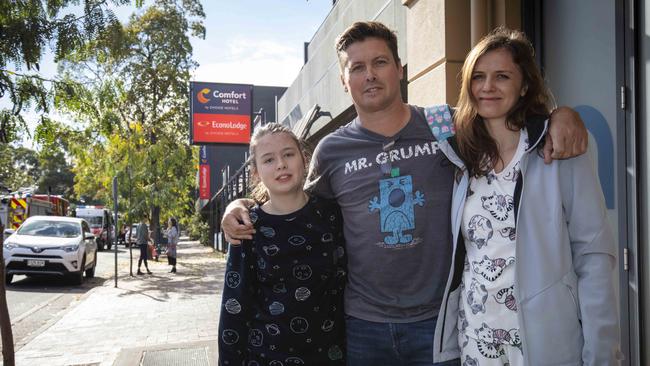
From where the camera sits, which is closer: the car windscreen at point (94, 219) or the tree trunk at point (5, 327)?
the tree trunk at point (5, 327)

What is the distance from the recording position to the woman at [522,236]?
180 cm

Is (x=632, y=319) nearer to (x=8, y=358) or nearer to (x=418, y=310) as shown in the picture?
(x=418, y=310)

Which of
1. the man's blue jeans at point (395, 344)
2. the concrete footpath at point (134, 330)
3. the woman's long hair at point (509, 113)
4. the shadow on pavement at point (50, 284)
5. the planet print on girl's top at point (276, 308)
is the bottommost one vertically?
the shadow on pavement at point (50, 284)

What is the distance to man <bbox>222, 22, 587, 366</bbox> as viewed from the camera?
2.22 meters

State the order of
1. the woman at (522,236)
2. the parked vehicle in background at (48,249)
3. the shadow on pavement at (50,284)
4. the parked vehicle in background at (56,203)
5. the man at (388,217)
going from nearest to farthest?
the woman at (522,236), the man at (388,217), the parked vehicle in background at (48,249), the shadow on pavement at (50,284), the parked vehicle in background at (56,203)

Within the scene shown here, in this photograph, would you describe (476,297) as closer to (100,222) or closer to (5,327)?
(5,327)

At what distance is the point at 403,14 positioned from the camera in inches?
285

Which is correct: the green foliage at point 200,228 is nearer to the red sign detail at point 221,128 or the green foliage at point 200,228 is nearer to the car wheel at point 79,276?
the red sign detail at point 221,128

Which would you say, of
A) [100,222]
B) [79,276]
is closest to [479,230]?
[79,276]

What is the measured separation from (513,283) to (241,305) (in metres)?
1.08

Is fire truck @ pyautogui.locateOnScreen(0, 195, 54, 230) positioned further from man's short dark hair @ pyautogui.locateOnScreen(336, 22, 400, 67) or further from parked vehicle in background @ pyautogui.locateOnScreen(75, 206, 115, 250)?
man's short dark hair @ pyautogui.locateOnScreen(336, 22, 400, 67)

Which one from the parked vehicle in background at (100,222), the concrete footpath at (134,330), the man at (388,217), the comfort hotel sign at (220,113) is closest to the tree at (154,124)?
the comfort hotel sign at (220,113)

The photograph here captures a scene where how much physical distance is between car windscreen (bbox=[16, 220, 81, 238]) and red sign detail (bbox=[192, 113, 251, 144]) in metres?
4.33

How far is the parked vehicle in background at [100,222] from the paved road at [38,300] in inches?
796
